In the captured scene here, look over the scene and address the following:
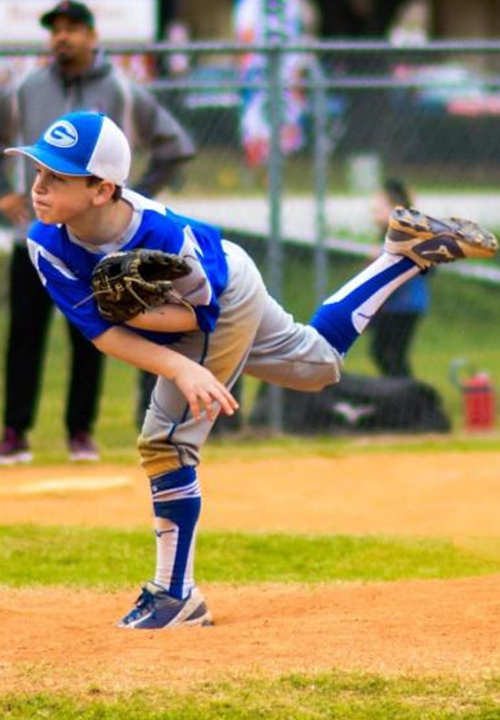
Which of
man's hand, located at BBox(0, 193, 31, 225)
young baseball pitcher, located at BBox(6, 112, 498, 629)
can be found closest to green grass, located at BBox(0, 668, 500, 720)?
young baseball pitcher, located at BBox(6, 112, 498, 629)

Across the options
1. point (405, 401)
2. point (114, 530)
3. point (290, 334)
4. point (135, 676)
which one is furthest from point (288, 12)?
point (135, 676)

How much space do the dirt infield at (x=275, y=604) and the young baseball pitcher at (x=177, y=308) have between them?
0.39 m

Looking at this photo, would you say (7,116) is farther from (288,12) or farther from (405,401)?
(288,12)

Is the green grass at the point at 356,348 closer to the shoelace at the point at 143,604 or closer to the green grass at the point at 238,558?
the green grass at the point at 238,558

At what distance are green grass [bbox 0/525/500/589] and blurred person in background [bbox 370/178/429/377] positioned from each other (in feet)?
12.1

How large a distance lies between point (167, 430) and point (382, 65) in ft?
25.3

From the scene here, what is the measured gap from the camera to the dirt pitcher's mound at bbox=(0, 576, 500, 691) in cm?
546

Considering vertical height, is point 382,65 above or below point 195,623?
above

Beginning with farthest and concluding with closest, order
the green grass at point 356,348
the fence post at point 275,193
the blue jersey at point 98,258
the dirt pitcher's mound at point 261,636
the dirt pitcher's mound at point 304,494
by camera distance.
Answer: the green grass at point 356,348 → the fence post at point 275,193 → the dirt pitcher's mound at point 304,494 → the blue jersey at point 98,258 → the dirt pitcher's mound at point 261,636

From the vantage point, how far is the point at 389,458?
34.9ft

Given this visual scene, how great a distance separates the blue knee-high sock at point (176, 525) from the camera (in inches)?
250

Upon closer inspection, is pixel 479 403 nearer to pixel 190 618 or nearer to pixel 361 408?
pixel 361 408

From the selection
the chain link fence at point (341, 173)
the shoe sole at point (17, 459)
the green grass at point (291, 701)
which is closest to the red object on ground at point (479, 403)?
the chain link fence at point (341, 173)

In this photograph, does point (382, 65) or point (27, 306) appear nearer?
point (27, 306)
